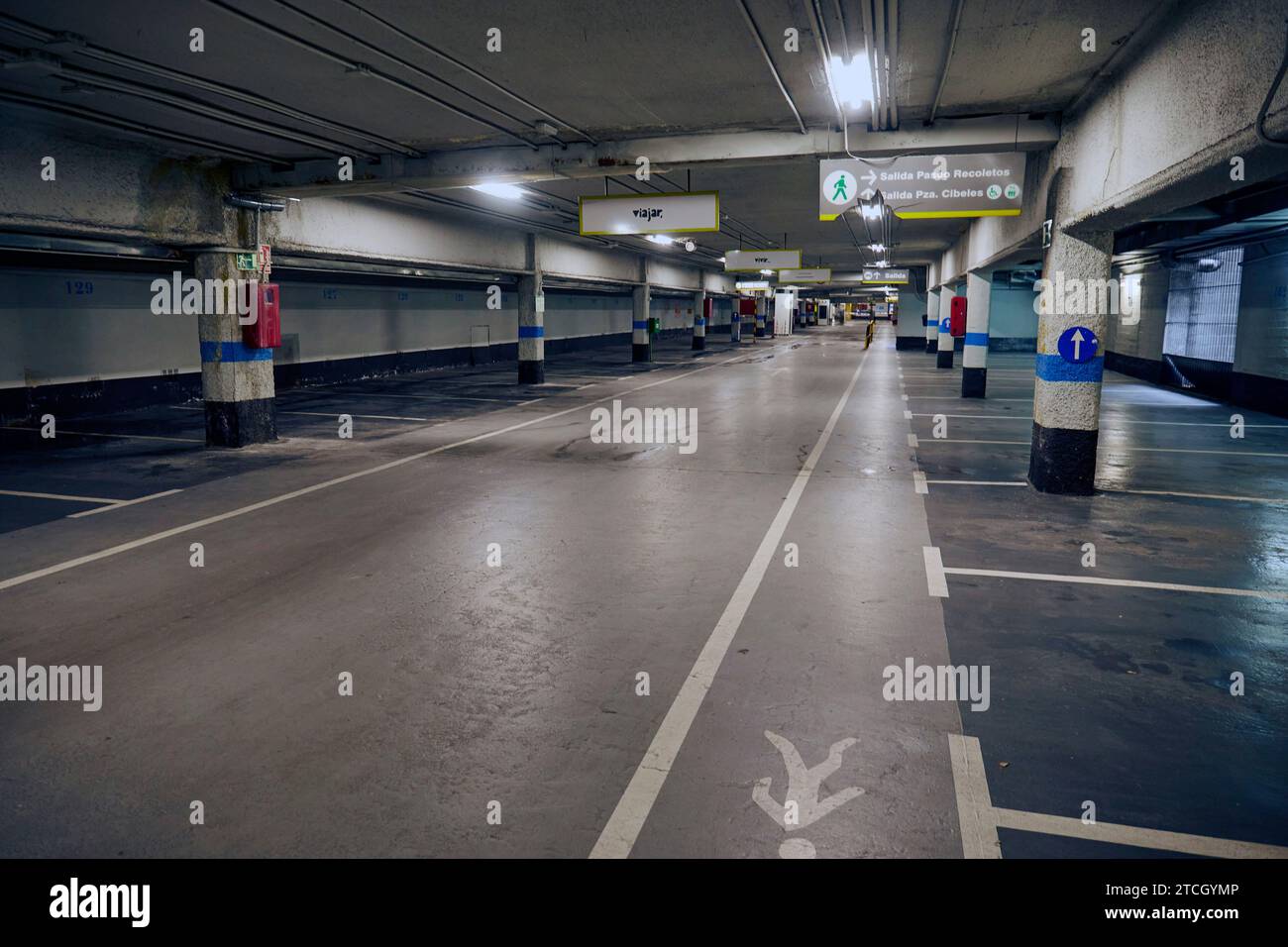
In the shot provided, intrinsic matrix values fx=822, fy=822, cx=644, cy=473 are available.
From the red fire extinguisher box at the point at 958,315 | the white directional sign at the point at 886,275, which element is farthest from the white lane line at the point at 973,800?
the white directional sign at the point at 886,275

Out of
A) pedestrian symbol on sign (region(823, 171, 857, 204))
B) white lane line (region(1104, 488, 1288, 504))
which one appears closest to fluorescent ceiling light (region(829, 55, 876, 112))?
pedestrian symbol on sign (region(823, 171, 857, 204))

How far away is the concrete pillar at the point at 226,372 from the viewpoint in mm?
13359

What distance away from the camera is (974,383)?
2161 cm

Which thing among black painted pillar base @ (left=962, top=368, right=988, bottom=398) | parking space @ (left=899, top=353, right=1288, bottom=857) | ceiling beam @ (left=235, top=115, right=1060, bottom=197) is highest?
ceiling beam @ (left=235, top=115, right=1060, bottom=197)

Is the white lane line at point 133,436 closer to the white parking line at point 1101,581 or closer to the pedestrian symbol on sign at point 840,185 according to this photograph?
the pedestrian symbol on sign at point 840,185

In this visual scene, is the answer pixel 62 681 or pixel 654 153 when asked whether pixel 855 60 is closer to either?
pixel 654 153

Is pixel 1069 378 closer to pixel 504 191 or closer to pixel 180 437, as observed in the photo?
pixel 504 191

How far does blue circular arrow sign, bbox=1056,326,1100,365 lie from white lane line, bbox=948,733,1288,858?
7.66 m

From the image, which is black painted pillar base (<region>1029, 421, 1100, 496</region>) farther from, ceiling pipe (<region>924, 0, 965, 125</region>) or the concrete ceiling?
ceiling pipe (<region>924, 0, 965, 125</region>)

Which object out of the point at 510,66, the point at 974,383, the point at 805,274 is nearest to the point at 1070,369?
the point at 510,66

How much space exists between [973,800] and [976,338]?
66.1 feet

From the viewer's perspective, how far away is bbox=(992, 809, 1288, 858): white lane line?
11.3ft

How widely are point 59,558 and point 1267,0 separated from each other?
1003 cm
